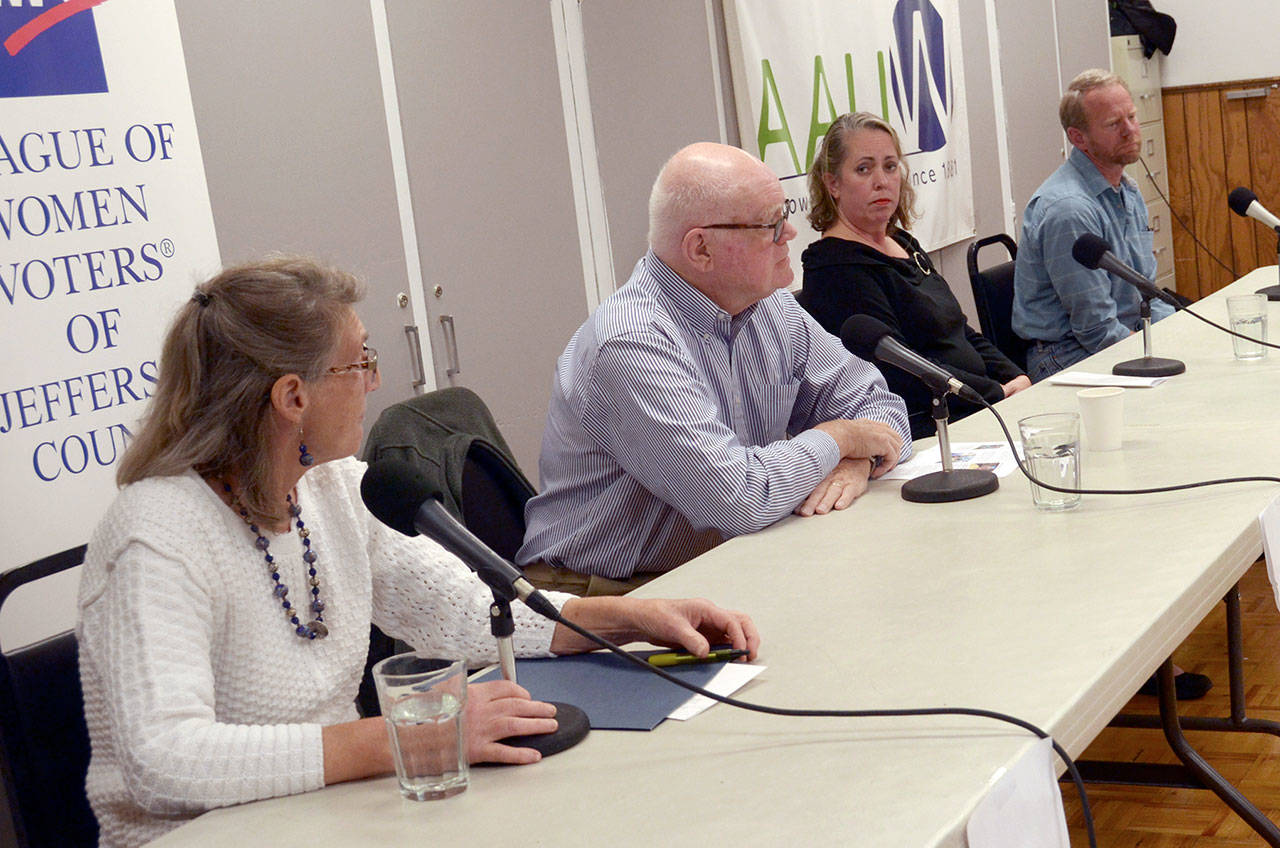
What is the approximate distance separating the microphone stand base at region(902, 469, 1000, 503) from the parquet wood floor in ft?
2.34

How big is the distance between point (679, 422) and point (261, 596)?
2.57ft

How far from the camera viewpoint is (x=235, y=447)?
1.47m

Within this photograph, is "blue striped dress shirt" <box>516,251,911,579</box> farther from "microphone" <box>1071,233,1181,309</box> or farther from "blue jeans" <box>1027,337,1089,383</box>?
"blue jeans" <box>1027,337,1089,383</box>

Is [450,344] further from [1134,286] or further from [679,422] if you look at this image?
[1134,286]

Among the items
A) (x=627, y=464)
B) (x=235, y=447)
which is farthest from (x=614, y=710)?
(x=627, y=464)

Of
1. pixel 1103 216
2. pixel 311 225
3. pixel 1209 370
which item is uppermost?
pixel 311 225

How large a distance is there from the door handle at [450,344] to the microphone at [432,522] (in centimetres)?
206

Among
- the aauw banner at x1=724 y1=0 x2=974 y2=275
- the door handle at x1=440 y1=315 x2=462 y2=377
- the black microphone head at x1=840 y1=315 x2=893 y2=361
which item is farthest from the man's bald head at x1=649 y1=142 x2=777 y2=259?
the aauw banner at x1=724 y1=0 x2=974 y2=275

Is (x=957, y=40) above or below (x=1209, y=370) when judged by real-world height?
above

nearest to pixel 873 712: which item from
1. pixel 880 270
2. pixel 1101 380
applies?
pixel 1101 380

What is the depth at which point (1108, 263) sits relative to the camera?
2.48 meters

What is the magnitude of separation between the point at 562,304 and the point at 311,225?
92 cm

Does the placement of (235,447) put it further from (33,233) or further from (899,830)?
(33,233)

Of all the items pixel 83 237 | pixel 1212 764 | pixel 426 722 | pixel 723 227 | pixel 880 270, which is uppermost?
pixel 83 237
